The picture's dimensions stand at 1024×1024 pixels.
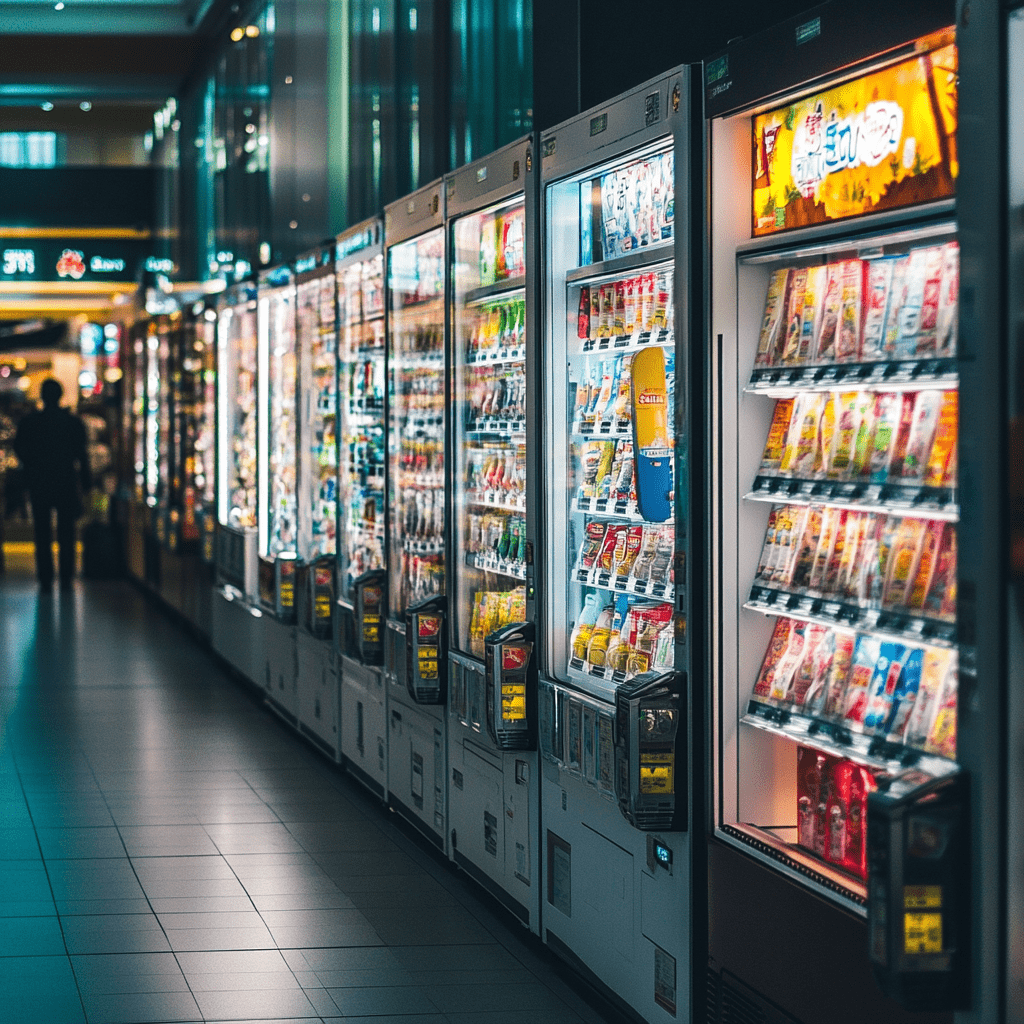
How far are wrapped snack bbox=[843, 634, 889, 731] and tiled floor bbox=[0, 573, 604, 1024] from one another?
1430 millimetres

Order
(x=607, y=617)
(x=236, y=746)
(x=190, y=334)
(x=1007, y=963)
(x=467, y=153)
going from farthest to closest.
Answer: (x=190, y=334) < (x=236, y=746) < (x=467, y=153) < (x=607, y=617) < (x=1007, y=963)

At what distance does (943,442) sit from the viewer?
297 centimetres

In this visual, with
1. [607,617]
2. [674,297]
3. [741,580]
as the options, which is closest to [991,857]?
[741,580]

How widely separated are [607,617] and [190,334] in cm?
882

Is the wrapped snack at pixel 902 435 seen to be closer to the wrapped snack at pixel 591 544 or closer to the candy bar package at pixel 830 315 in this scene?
the candy bar package at pixel 830 315

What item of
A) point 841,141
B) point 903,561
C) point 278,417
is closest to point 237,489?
point 278,417

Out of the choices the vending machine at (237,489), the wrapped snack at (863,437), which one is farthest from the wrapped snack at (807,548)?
the vending machine at (237,489)

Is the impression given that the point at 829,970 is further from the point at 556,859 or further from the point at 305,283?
the point at 305,283

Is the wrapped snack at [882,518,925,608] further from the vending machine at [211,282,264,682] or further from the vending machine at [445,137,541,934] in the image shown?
the vending machine at [211,282,264,682]

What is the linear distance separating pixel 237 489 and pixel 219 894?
5663 millimetres

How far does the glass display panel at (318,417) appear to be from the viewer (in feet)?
25.5

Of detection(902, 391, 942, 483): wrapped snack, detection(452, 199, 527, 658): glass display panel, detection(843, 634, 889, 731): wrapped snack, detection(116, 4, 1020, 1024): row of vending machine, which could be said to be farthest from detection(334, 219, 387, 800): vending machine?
detection(902, 391, 942, 483): wrapped snack

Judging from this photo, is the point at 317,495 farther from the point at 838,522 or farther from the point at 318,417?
the point at 838,522

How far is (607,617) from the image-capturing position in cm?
454
